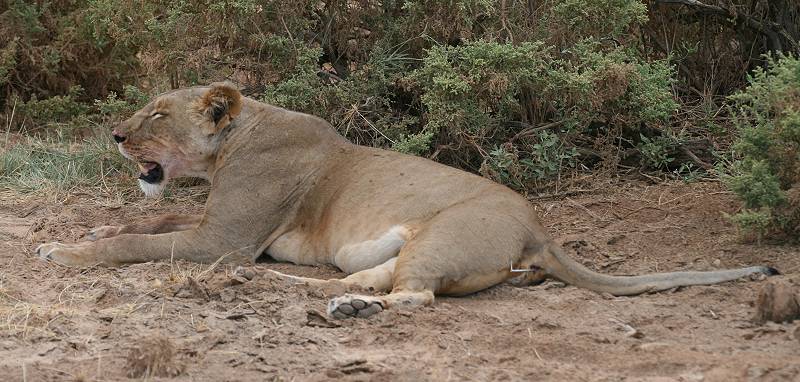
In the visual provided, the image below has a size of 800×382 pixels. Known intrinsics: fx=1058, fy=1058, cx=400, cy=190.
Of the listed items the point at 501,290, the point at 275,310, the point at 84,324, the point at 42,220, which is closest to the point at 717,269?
the point at 501,290

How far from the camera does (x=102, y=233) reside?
6113 mm

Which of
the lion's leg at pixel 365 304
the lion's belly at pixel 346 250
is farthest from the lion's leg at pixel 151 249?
the lion's leg at pixel 365 304

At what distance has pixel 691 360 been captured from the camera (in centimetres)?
386

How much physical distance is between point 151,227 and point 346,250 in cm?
133

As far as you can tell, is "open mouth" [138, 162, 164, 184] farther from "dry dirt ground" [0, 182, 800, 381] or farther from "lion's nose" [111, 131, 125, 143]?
"dry dirt ground" [0, 182, 800, 381]

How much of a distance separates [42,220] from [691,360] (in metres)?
4.33

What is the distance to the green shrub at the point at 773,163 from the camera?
17.5 ft

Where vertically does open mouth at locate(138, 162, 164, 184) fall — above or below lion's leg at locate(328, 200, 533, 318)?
below

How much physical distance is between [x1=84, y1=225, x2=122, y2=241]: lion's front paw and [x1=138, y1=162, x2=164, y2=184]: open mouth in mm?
327

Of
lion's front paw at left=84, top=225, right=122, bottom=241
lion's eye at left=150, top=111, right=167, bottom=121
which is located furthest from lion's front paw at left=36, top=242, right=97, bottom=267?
lion's eye at left=150, top=111, right=167, bottom=121

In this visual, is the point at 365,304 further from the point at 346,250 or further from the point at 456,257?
the point at 346,250

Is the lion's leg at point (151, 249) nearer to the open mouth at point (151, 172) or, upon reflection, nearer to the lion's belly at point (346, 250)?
the lion's belly at point (346, 250)

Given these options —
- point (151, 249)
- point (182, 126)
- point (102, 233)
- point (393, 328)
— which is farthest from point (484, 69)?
point (393, 328)

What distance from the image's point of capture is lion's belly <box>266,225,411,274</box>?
5.32 m
